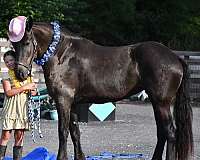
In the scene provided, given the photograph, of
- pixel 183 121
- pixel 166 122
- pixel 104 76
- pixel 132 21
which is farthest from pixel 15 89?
pixel 132 21

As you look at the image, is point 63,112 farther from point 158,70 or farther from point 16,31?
point 158,70

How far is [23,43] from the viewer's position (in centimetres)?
718

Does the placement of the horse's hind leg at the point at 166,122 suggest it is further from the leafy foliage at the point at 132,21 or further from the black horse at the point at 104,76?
the leafy foliage at the point at 132,21

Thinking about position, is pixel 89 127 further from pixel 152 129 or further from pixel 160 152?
pixel 160 152

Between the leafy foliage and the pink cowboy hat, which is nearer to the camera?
the pink cowboy hat

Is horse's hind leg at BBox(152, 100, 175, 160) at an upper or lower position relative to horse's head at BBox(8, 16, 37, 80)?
lower

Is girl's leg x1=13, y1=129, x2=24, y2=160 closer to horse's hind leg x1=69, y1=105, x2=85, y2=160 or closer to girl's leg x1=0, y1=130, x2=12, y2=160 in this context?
girl's leg x1=0, y1=130, x2=12, y2=160

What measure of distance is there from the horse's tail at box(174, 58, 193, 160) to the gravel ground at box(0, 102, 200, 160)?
1.63m

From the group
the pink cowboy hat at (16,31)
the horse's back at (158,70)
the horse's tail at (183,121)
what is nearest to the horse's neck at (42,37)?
the pink cowboy hat at (16,31)

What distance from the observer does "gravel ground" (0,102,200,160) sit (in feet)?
34.0

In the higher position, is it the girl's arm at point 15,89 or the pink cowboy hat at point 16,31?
the pink cowboy hat at point 16,31

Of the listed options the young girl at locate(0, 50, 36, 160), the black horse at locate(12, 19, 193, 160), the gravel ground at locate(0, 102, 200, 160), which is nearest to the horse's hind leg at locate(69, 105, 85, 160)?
the black horse at locate(12, 19, 193, 160)

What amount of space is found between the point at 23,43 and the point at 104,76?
3.55ft

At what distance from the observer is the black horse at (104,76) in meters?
7.31
